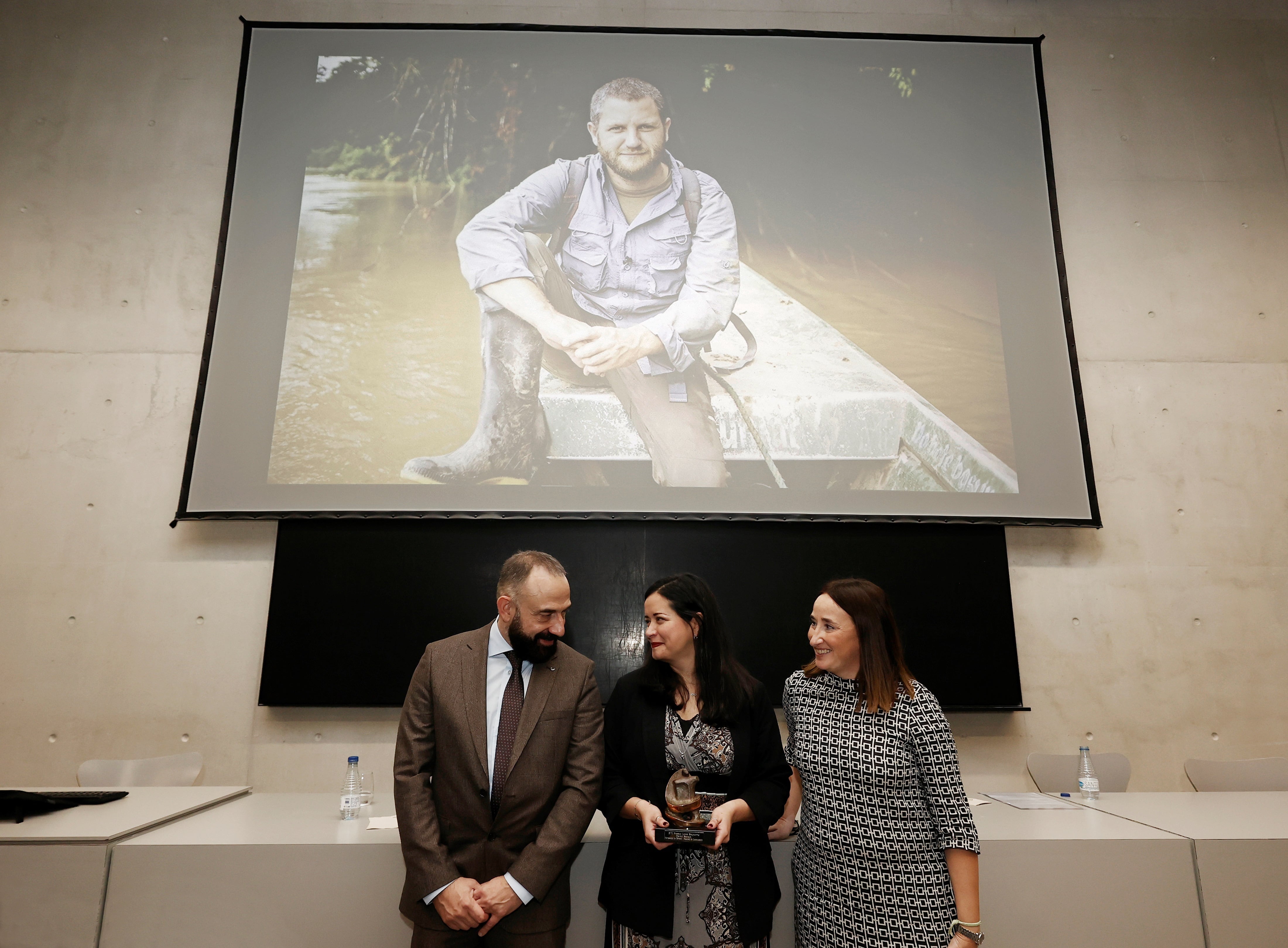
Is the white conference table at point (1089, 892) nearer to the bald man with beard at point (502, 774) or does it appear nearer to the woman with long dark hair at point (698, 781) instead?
the woman with long dark hair at point (698, 781)

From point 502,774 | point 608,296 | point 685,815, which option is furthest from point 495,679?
point 608,296

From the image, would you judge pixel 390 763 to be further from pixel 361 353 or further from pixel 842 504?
pixel 842 504

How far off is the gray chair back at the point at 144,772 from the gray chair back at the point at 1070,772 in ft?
13.1

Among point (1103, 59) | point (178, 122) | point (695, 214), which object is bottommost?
point (695, 214)

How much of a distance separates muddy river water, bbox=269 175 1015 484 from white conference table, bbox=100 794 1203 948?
7.36ft

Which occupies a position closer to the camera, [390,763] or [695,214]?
[390,763]

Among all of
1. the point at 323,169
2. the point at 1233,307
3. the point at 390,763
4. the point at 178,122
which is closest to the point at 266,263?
the point at 323,169

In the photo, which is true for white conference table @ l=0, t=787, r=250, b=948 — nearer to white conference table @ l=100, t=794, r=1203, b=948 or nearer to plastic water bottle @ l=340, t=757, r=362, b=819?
white conference table @ l=100, t=794, r=1203, b=948

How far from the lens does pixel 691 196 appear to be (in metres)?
4.73

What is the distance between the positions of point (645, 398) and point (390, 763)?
2450mm

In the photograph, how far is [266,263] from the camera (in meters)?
4.61

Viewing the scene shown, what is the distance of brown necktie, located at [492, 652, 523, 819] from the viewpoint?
2207 mm

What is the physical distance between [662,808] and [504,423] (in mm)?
2687

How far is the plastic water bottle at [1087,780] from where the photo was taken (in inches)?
127
